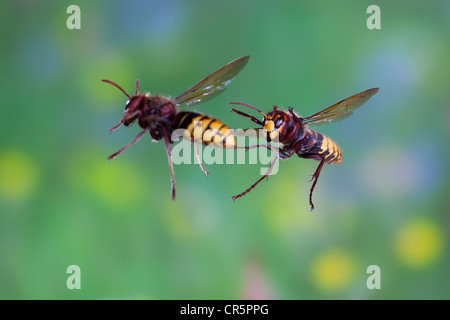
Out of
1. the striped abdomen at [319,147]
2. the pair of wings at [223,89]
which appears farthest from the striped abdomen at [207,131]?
the striped abdomen at [319,147]

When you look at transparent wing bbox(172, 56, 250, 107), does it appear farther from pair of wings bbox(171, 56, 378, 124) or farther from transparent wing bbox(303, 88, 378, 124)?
transparent wing bbox(303, 88, 378, 124)

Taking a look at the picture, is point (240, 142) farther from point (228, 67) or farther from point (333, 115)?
point (333, 115)

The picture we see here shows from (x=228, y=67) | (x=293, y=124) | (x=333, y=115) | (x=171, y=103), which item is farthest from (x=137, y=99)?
(x=333, y=115)

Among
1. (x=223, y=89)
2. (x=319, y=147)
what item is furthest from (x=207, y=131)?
(x=319, y=147)

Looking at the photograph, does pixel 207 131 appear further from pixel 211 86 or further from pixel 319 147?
pixel 319 147

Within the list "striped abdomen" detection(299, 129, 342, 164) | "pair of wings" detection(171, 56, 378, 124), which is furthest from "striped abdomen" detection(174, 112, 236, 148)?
"striped abdomen" detection(299, 129, 342, 164)

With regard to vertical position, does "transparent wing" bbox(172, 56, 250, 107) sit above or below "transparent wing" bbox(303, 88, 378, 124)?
Result: above
